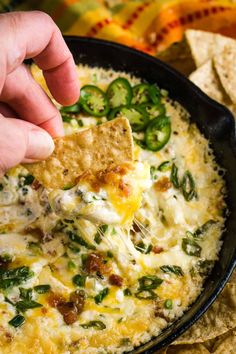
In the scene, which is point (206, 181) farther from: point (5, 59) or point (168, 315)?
point (5, 59)

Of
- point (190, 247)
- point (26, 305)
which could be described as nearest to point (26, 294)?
point (26, 305)

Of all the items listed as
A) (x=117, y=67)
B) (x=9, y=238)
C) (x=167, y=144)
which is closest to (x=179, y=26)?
(x=117, y=67)

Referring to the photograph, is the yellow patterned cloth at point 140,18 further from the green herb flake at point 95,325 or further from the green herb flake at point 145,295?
the green herb flake at point 95,325

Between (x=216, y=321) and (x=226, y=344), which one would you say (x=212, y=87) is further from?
(x=226, y=344)

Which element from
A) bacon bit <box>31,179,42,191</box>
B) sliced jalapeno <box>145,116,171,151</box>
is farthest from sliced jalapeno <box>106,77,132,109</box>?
bacon bit <box>31,179,42,191</box>

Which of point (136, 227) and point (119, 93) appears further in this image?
point (119, 93)

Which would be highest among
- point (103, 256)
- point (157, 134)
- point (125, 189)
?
point (125, 189)
